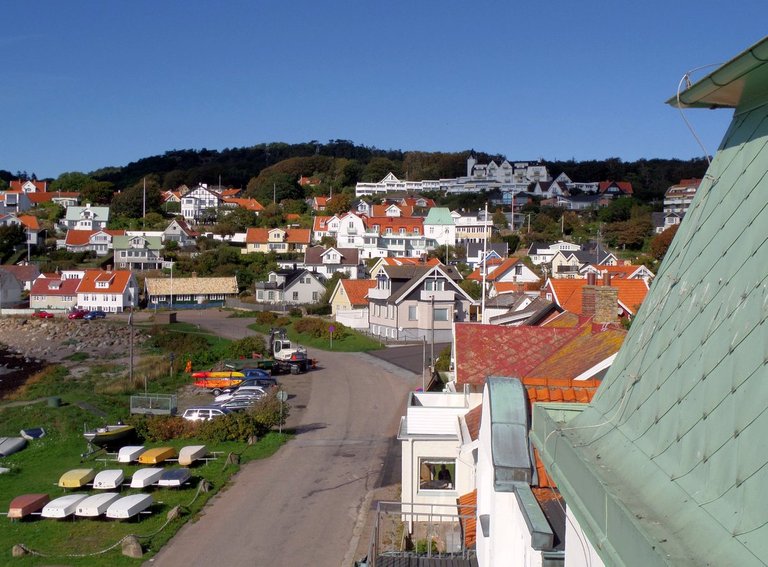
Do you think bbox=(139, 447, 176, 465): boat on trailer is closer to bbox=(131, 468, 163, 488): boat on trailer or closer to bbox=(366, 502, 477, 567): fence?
bbox=(131, 468, 163, 488): boat on trailer

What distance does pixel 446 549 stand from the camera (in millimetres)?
14938

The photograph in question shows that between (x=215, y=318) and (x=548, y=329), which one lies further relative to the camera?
(x=215, y=318)

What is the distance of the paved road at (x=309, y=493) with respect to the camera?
15.7m

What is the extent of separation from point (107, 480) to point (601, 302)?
13404 millimetres

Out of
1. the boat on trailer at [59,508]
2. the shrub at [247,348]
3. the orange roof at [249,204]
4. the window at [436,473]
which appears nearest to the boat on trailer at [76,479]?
the boat on trailer at [59,508]

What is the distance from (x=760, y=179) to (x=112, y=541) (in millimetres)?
16324

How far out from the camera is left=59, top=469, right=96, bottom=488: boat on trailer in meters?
19.5

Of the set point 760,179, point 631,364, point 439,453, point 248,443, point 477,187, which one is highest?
point 477,187

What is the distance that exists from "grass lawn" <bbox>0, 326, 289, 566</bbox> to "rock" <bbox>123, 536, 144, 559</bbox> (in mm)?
133

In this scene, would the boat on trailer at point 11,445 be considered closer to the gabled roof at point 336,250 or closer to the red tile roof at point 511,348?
the red tile roof at point 511,348

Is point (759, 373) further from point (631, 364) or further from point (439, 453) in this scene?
point (439, 453)

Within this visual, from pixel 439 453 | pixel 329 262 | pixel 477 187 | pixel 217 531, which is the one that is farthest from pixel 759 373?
pixel 477 187

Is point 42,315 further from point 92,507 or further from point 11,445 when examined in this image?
point 92,507

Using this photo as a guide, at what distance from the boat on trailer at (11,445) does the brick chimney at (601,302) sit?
1847cm
